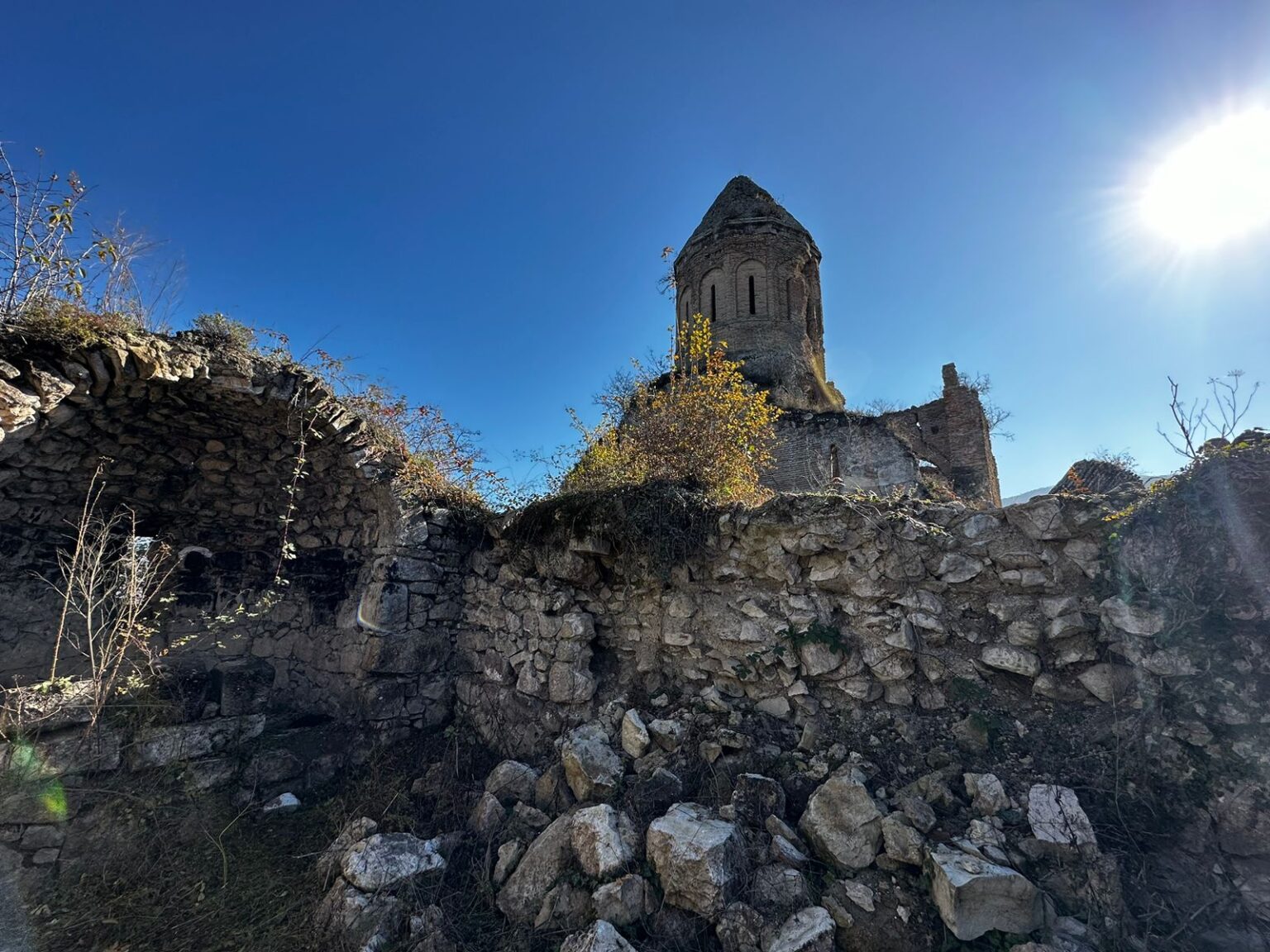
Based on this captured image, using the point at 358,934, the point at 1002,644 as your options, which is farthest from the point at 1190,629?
the point at 358,934

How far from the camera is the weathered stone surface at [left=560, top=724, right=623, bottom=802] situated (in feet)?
12.0

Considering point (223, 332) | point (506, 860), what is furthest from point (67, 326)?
point (506, 860)

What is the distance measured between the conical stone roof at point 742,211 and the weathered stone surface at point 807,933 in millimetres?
14772

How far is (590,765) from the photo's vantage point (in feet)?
12.4

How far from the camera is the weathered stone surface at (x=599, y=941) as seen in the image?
2604 mm

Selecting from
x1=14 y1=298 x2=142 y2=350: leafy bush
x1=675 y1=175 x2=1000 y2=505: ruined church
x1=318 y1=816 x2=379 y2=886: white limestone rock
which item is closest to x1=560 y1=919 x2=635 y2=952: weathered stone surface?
x1=318 y1=816 x2=379 y2=886: white limestone rock

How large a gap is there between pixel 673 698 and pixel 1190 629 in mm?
2964

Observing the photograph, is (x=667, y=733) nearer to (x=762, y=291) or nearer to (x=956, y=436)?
(x=762, y=291)

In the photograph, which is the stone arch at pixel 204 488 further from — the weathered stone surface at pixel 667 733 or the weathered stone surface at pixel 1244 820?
the weathered stone surface at pixel 1244 820

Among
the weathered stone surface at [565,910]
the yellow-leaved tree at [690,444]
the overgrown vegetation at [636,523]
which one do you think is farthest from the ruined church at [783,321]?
the weathered stone surface at [565,910]

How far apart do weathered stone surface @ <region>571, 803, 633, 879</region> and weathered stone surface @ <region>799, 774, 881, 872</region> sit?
101 centimetres

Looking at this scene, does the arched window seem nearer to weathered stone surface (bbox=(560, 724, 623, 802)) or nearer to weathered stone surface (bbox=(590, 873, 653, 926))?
weathered stone surface (bbox=(560, 724, 623, 802))

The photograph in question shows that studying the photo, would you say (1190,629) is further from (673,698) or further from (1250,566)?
(673,698)

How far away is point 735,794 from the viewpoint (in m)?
3.18
